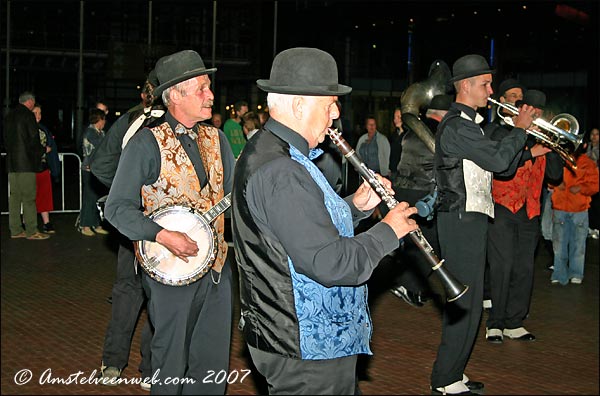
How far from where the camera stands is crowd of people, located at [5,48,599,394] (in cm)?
350

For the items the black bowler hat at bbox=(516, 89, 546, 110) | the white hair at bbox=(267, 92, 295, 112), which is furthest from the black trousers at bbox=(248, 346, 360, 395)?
the black bowler hat at bbox=(516, 89, 546, 110)

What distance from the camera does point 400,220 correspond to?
354 cm

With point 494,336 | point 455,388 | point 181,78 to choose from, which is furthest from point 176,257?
point 494,336

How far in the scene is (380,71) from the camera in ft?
133

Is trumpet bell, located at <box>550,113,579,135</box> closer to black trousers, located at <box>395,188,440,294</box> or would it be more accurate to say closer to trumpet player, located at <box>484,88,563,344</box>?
trumpet player, located at <box>484,88,563,344</box>

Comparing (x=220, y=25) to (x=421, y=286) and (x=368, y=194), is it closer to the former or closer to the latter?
(x=421, y=286)

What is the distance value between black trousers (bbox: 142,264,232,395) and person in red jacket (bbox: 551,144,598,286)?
6874mm

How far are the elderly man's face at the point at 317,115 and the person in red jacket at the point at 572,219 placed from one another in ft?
25.5

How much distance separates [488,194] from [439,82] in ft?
13.1

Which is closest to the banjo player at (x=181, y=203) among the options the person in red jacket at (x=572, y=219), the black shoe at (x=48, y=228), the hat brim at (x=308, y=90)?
the hat brim at (x=308, y=90)

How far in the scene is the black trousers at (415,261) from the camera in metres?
9.62

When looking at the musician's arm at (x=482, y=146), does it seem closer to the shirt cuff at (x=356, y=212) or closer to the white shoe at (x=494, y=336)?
the shirt cuff at (x=356, y=212)

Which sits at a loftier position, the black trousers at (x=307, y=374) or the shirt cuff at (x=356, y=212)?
the shirt cuff at (x=356, y=212)

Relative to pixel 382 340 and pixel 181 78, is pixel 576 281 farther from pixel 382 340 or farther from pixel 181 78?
pixel 181 78
